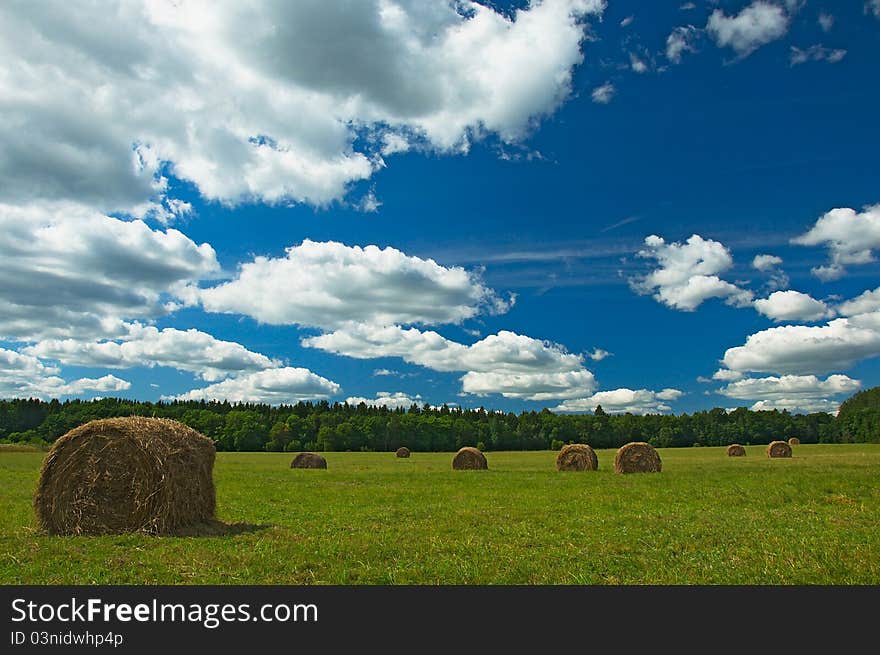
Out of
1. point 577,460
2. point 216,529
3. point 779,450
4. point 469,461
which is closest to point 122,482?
point 216,529

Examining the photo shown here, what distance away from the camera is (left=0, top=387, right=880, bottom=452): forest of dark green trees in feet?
406

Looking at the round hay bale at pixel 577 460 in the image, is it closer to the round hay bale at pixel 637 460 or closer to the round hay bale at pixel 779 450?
the round hay bale at pixel 637 460

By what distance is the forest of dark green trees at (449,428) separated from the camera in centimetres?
12388

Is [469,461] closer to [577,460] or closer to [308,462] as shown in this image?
[577,460]

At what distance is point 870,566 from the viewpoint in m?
10.1

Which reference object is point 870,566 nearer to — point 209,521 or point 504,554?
point 504,554

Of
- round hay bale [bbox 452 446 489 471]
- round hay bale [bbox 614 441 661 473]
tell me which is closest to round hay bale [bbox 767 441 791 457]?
round hay bale [bbox 614 441 661 473]

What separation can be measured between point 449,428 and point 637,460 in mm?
100287

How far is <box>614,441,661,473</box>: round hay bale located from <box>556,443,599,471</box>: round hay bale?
3136 mm

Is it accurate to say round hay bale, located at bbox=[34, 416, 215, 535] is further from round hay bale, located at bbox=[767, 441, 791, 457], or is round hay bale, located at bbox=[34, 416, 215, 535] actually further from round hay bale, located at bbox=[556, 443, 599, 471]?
round hay bale, located at bbox=[767, 441, 791, 457]

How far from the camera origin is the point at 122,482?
1454 cm
